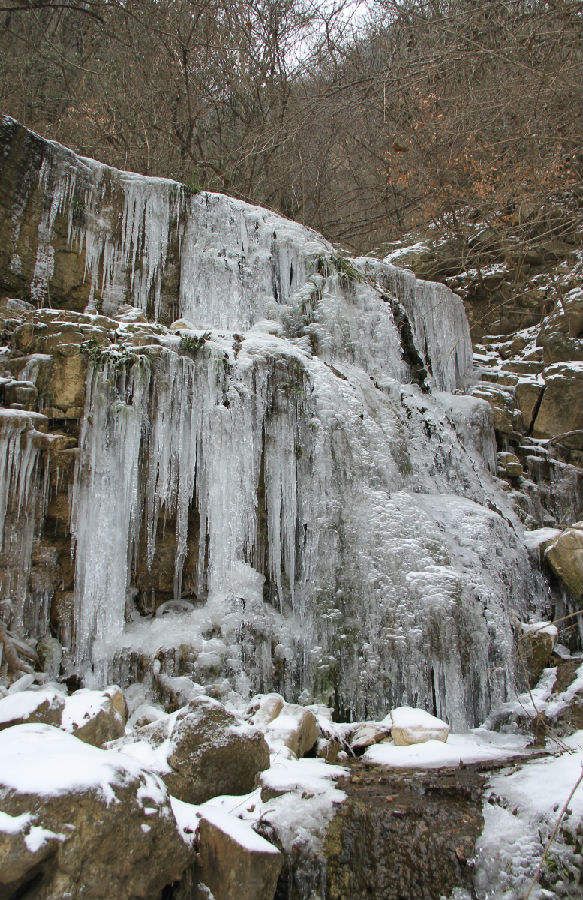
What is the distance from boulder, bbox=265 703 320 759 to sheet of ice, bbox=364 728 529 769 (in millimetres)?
378

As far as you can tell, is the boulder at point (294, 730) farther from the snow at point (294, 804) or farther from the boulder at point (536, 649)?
the boulder at point (536, 649)

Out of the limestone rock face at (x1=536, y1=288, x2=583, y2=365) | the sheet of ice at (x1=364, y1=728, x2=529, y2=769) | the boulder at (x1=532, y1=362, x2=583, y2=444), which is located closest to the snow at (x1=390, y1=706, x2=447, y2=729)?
the sheet of ice at (x1=364, y1=728, x2=529, y2=769)

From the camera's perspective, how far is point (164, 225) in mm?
8086

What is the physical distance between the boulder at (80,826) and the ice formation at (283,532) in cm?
243

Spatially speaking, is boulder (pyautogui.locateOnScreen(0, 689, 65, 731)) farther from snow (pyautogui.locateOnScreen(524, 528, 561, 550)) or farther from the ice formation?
snow (pyautogui.locateOnScreen(524, 528, 561, 550))

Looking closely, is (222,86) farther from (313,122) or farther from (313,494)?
(313,494)

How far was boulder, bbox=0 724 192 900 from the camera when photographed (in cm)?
208

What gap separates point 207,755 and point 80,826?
1040mm

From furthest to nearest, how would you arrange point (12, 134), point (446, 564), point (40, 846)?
point (12, 134) < point (446, 564) < point (40, 846)

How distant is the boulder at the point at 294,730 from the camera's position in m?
3.79

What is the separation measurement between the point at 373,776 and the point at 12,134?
7.45m

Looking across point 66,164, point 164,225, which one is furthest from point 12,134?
point 164,225

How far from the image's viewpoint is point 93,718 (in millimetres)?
3496

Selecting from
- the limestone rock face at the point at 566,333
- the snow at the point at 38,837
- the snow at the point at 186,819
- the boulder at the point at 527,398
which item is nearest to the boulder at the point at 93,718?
the snow at the point at 186,819
